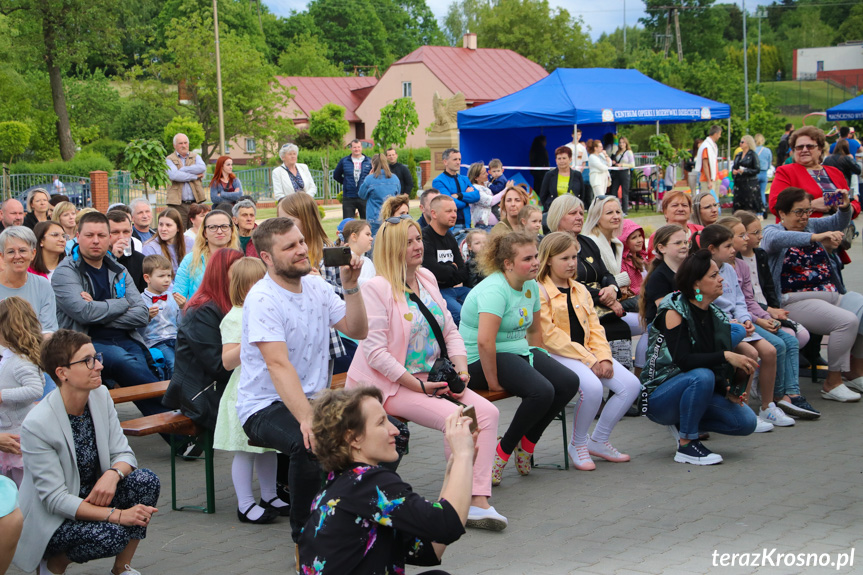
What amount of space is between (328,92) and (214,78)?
80.2 ft

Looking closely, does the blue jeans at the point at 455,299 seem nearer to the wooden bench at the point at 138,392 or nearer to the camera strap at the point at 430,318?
the wooden bench at the point at 138,392

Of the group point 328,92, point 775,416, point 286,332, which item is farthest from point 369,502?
point 328,92

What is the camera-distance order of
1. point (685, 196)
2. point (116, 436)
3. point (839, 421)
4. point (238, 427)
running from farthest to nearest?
1. point (685, 196)
2. point (839, 421)
3. point (238, 427)
4. point (116, 436)

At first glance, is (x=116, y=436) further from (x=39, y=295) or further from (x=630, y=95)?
(x=630, y=95)

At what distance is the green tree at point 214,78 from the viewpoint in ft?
140

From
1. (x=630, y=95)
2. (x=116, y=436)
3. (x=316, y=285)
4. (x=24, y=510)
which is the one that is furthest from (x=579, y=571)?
(x=630, y=95)

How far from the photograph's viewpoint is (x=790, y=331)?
7332 millimetres

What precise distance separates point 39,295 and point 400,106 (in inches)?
1005

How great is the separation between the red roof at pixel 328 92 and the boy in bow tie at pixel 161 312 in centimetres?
5938

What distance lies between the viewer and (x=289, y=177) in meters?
12.6

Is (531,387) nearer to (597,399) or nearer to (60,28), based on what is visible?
(597,399)

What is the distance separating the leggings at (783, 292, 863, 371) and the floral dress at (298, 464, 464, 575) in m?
5.54

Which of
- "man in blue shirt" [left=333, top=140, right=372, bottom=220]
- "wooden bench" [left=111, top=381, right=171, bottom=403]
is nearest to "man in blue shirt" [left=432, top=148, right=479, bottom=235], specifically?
"man in blue shirt" [left=333, top=140, right=372, bottom=220]

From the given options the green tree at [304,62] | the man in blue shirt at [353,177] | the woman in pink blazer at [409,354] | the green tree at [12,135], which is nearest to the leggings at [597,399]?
the woman in pink blazer at [409,354]
